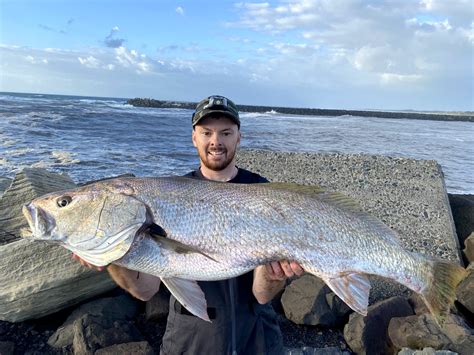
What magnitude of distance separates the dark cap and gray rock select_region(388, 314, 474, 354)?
3097 millimetres

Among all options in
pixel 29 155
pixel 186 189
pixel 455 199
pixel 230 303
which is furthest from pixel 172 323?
pixel 29 155

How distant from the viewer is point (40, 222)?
Result: 286 cm

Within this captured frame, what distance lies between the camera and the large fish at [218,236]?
9.59ft

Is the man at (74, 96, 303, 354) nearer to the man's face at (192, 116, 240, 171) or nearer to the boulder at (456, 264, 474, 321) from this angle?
the man's face at (192, 116, 240, 171)

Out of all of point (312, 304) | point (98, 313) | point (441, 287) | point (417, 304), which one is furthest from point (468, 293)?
point (98, 313)

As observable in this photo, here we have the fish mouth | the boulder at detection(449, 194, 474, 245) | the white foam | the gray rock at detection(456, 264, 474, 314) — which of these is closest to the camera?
the fish mouth

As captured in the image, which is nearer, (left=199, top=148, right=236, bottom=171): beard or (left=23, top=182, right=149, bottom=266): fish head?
(left=23, top=182, right=149, bottom=266): fish head

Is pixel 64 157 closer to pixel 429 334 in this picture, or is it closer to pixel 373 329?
pixel 373 329

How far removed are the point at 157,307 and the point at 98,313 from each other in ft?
2.34

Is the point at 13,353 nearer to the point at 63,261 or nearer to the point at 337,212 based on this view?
the point at 63,261

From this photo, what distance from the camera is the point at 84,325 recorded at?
Answer: 475 cm

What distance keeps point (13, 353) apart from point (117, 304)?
123 cm

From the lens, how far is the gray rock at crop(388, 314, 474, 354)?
4.57 m

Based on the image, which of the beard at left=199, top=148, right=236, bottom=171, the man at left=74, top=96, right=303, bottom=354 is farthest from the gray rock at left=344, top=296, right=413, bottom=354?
the beard at left=199, top=148, right=236, bottom=171
